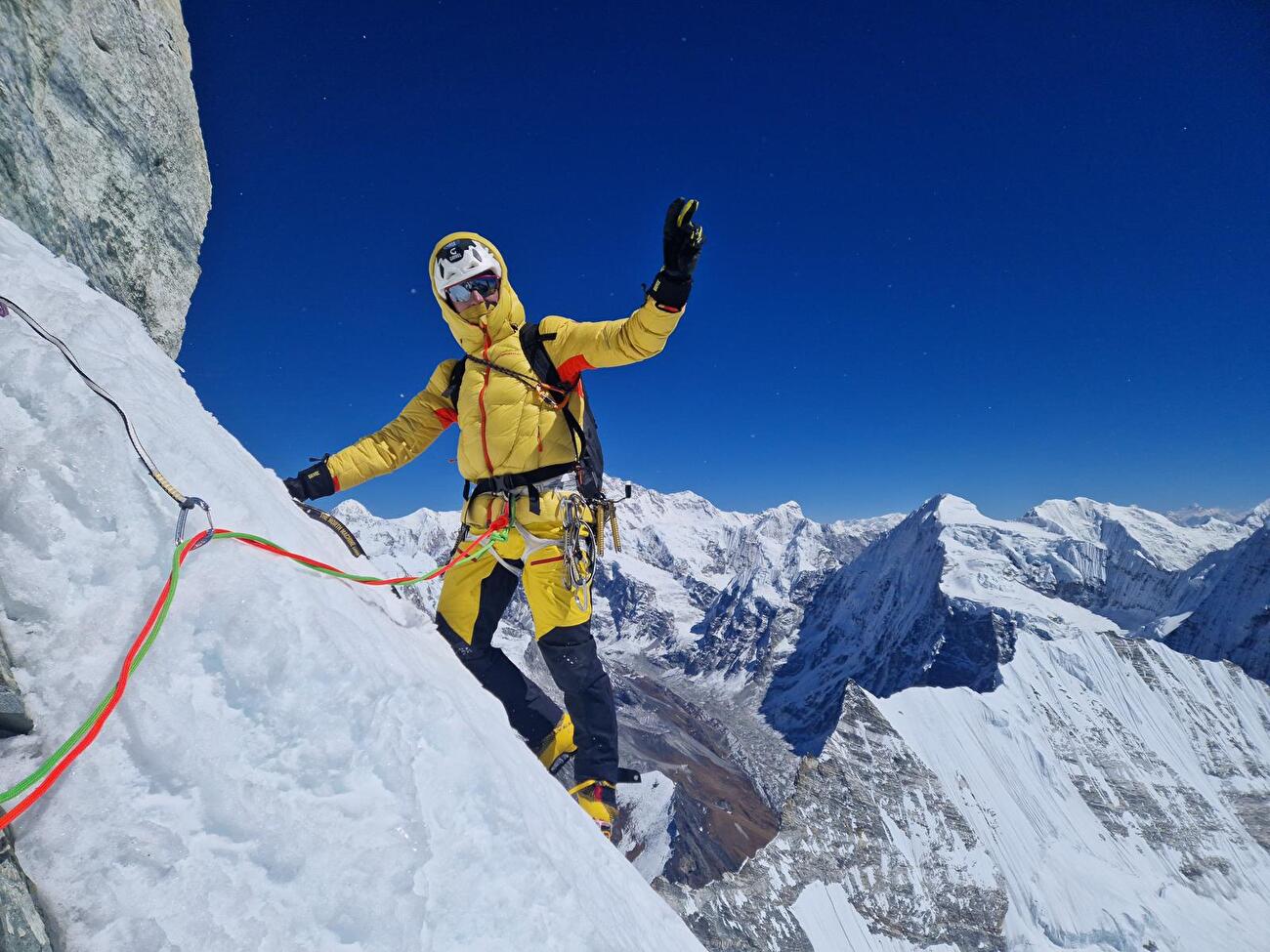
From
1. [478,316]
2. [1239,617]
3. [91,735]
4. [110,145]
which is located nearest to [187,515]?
[91,735]

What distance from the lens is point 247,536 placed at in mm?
2340

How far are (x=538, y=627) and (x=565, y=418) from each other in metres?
1.75

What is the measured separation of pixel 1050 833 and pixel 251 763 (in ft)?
284

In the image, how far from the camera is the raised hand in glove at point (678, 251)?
432 cm

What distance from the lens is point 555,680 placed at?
5.10m

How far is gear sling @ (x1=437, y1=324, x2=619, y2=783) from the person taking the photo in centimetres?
485

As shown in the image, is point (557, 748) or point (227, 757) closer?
point (227, 757)

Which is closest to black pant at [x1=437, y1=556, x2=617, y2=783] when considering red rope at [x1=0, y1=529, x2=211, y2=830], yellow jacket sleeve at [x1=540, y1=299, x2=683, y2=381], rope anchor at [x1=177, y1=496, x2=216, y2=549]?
yellow jacket sleeve at [x1=540, y1=299, x2=683, y2=381]

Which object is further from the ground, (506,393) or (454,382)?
(454,382)

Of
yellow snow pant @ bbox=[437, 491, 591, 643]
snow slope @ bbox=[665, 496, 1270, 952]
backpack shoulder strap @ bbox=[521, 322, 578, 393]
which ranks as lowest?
snow slope @ bbox=[665, 496, 1270, 952]

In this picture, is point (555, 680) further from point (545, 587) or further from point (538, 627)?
point (545, 587)

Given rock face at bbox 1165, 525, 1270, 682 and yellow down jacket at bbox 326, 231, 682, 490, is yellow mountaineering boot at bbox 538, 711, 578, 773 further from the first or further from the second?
rock face at bbox 1165, 525, 1270, 682

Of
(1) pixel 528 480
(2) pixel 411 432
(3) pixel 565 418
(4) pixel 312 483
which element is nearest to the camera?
(4) pixel 312 483

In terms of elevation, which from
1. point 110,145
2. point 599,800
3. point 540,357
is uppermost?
point 110,145
